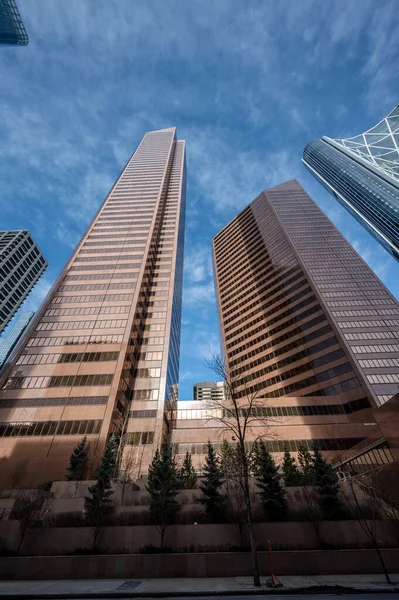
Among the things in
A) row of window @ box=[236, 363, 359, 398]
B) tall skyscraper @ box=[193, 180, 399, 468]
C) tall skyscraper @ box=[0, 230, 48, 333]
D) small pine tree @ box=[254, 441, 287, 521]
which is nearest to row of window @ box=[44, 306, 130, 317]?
tall skyscraper @ box=[193, 180, 399, 468]

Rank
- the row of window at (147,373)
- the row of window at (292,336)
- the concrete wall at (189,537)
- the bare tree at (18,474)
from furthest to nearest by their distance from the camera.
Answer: the row of window at (292,336), the row of window at (147,373), the bare tree at (18,474), the concrete wall at (189,537)

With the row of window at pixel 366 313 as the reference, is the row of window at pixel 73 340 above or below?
below

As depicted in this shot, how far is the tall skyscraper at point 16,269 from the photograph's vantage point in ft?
387

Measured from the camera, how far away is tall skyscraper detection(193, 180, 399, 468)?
45.3 m

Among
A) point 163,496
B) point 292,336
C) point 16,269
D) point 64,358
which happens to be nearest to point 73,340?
point 64,358

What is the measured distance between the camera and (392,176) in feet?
298

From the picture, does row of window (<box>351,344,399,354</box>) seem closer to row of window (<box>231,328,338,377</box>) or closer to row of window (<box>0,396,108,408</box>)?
row of window (<box>231,328,338,377</box>)

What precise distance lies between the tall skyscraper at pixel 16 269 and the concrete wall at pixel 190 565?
122319 mm

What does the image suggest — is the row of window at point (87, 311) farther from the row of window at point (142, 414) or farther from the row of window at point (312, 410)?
the row of window at point (312, 410)

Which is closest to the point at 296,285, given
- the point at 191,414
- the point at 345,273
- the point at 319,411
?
the point at 345,273

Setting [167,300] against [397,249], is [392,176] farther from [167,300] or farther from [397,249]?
[167,300]

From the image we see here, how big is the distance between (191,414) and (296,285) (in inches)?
1664

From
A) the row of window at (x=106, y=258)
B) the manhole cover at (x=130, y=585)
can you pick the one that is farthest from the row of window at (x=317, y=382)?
the row of window at (x=106, y=258)

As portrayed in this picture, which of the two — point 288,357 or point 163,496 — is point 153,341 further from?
point 163,496
